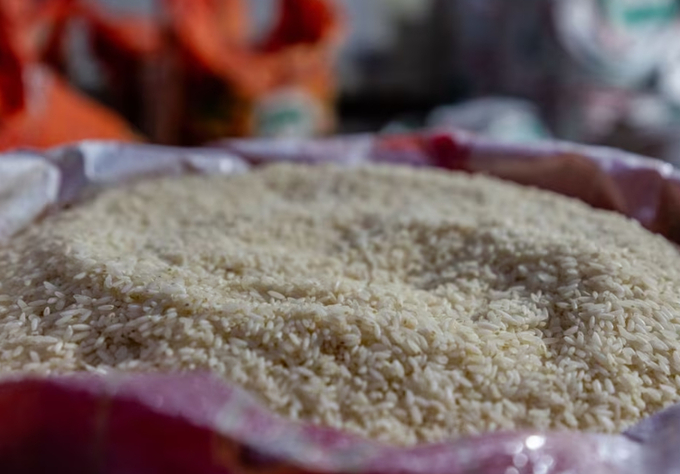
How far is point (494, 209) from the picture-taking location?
656 mm

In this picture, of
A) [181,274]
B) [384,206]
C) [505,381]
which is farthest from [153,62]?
[505,381]

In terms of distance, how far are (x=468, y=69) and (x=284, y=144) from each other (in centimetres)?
101

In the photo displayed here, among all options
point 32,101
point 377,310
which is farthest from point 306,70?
point 377,310

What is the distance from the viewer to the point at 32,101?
1017mm

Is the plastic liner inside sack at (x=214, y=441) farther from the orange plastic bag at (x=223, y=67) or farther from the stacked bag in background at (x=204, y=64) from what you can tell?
the orange plastic bag at (x=223, y=67)

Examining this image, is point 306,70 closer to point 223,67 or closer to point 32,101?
point 223,67

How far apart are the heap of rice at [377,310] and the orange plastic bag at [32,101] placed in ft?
1.25

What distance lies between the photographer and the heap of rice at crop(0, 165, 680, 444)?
1.39 feet

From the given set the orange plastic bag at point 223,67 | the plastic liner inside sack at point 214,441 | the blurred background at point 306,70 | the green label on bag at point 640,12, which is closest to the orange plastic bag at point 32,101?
the blurred background at point 306,70

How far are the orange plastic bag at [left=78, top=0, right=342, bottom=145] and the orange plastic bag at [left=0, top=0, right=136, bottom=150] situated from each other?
0.72 ft

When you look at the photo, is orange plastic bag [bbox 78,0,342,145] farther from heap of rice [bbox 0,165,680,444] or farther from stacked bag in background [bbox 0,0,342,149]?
heap of rice [bbox 0,165,680,444]

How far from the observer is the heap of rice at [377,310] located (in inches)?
16.7

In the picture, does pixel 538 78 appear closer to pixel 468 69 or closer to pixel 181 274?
pixel 468 69

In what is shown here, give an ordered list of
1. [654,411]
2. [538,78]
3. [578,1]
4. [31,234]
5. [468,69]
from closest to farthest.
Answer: [654,411], [31,234], [578,1], [538,78], [468,69]
